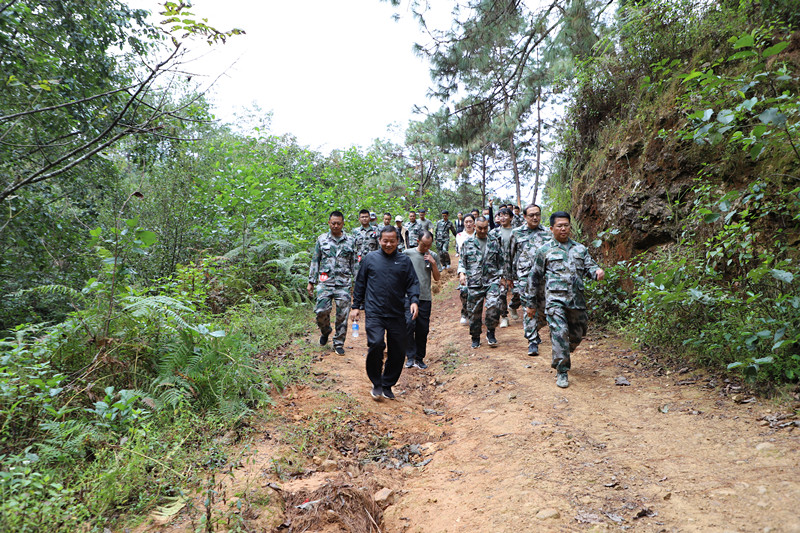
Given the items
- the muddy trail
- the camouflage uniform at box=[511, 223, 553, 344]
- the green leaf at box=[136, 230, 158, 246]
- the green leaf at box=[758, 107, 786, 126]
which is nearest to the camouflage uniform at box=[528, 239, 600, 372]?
the muddy trail

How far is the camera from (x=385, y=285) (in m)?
5.46

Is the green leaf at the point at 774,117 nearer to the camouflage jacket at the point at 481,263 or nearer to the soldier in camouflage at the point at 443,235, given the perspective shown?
the camouflage jacket at the point at 481,263

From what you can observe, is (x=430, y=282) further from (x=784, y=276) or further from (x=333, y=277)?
(x=784, y=276)

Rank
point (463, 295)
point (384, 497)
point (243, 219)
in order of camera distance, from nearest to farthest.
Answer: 1. point (384, 497)
2. point (463, 295)
3. point (243, 219)

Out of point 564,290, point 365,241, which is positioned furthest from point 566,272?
point 365,241

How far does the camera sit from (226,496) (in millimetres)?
3115

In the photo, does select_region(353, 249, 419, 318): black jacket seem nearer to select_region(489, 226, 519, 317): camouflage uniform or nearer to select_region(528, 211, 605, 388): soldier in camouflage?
select_region(528, 211, 605, 388): soldier in camouflage

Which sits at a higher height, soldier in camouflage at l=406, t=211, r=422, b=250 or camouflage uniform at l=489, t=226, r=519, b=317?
soldier in camouflage at l=406, t=211, r=422, b=250

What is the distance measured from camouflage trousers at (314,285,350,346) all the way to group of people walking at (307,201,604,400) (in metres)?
0.02

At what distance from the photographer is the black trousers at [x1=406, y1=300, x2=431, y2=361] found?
22.6ft

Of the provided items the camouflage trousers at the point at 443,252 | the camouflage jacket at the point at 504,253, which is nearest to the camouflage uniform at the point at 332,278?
the camouflage jacket at the point at 504,253

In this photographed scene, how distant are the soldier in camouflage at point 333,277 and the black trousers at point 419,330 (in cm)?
111

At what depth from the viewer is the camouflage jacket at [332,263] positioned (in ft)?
24.0

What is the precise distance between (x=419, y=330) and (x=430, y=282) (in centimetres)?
79
